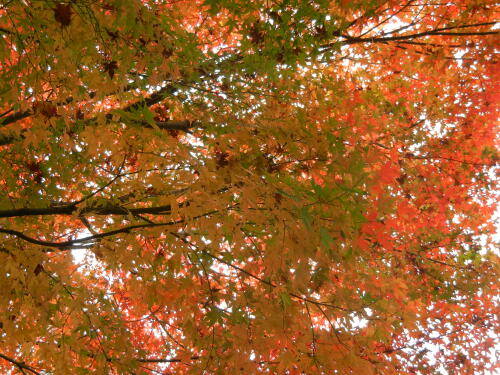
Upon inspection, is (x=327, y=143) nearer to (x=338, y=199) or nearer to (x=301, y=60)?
(x=338, y=199)

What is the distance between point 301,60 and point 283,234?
1796 mm

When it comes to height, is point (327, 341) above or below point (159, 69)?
below

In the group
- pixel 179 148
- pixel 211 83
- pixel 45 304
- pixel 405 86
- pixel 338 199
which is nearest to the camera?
pixel 338 199

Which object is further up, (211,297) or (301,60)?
(301,60)

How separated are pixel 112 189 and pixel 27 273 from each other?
37.2 inches

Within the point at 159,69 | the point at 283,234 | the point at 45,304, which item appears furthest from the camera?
the point at 159,69

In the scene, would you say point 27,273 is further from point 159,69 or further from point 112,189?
point 159,69

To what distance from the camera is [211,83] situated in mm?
3215

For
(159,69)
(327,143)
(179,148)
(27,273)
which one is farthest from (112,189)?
(327,143)

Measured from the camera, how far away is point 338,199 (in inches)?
55.6

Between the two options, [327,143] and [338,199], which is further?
[327,143]

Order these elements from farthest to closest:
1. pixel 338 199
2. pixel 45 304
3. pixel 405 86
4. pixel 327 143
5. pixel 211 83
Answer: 1. pixel 405 86
2. pixel 211 83
3. pixel 45 304
4. pixel 327 143
5. pixel 338 199

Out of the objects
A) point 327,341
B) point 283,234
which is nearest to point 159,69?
point 283,234

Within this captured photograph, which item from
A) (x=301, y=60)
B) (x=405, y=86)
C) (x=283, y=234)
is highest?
(x=405, y=86)
